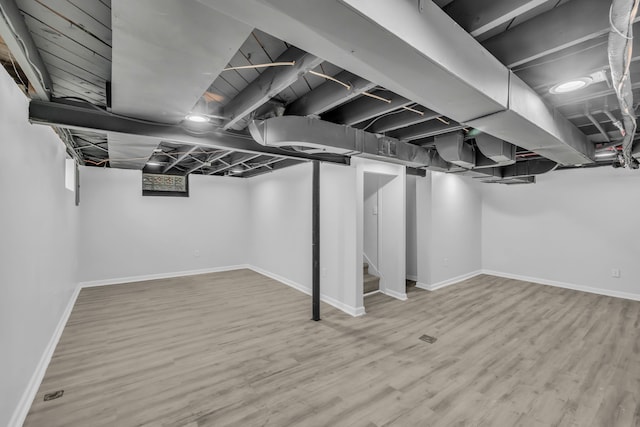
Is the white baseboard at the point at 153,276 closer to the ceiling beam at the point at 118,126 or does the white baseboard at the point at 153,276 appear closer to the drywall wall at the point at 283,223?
the drywall wall at the point at 283,223

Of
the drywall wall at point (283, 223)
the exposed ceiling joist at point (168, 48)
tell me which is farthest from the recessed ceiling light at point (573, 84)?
the drywall wall at point (283, 223)

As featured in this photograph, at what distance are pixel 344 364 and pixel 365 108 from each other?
237cm

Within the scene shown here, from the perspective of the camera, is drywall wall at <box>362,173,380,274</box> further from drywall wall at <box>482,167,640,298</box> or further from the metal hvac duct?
drywall wall at <box>482,167,640,298</box>

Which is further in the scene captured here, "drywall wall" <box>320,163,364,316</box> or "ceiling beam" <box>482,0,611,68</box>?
"drywall wall" <box>320,163,364,316</box>

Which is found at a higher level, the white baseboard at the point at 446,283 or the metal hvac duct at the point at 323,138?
the metal hvac duct at the point at 323,138

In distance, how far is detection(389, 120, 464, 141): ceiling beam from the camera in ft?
9.04

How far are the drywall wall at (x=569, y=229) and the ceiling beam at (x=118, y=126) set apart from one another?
18.8 ft

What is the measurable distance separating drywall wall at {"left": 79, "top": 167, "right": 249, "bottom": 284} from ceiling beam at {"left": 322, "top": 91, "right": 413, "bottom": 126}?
14.6 ft

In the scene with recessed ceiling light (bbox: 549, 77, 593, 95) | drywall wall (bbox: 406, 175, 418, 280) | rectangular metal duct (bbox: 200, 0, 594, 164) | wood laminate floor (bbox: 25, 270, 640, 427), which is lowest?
wood laminate floor (bbox: 25, 270, 640, 427)

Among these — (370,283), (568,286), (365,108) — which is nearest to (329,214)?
(370,283)

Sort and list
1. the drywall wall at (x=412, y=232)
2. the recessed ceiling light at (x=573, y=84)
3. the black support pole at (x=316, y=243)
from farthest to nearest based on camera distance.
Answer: the drywall wall at (x=412, y=232) → the black support pole at (x=316, y=243) → the recessed ceiling light at (x=573, y=84)

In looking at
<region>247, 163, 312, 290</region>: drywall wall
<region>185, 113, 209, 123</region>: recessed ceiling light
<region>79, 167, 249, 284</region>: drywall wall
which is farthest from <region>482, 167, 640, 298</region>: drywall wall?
<region>185, 113, 209, 123</region>: recessed ceiling light

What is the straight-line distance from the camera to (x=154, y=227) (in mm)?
5605

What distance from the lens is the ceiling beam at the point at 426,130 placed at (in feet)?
9.04
